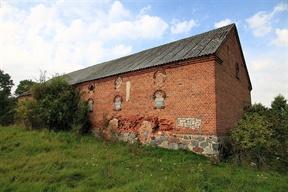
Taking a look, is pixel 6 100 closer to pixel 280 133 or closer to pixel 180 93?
pixel 180 93

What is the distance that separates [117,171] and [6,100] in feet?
117

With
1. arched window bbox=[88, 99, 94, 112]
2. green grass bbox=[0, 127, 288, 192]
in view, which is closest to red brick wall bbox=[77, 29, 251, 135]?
arched window bbox=[88, 99, 94, 112]

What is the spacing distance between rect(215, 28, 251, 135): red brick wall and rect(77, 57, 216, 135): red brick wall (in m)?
0.49

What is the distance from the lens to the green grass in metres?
7.47

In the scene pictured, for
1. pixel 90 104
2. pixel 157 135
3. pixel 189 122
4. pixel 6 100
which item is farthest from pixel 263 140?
pixel 6 100

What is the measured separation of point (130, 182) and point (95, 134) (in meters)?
11.0

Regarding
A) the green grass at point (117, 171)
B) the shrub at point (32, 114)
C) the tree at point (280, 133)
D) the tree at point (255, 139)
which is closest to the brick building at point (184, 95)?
the tree at point (255, 139)

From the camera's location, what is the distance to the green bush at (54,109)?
17766 millimetres

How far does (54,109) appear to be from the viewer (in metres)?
17.7

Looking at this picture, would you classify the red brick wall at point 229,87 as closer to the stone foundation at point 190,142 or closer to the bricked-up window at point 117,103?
the stone foundation at point 190,142

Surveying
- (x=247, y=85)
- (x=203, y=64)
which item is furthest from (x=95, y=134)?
(x=247, y=85)

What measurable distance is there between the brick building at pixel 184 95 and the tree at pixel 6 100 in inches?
844

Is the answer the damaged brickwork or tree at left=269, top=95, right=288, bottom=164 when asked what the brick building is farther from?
tree at left=269, top=95, right=288, bottom=164

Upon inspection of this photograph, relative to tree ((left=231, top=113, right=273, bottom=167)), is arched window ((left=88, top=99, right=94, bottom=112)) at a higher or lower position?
higher
